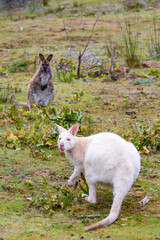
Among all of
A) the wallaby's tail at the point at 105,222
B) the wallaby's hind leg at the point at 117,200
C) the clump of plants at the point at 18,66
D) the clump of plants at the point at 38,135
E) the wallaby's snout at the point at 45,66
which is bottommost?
the clump of plants at the point at 18,66

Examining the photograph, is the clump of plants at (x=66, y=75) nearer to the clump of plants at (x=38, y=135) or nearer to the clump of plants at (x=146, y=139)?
the clump of plants at (x=38, y=135)

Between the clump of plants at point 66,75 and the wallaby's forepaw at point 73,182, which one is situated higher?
the wallaby's forepaw at point 73,182

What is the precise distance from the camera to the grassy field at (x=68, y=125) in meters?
3.43

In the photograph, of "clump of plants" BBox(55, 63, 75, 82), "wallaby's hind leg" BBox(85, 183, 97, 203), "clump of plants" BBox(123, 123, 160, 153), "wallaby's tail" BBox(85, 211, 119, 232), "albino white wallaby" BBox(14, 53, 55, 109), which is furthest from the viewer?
"clump of plants" BBox(55, 63, 75, 82)

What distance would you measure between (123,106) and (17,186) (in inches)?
170

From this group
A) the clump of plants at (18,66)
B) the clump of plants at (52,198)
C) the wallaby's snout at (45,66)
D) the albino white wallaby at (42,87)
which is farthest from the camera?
the clump of plants at (18,66)

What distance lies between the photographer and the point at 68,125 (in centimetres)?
578

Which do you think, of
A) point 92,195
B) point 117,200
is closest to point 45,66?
point 92,195

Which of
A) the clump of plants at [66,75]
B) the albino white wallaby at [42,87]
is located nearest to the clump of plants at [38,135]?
the albino white wallaby at [42,87]

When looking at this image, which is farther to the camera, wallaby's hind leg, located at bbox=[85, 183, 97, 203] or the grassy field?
wallaby's hind leg, located at bbox=[85, 183, 97, 203]

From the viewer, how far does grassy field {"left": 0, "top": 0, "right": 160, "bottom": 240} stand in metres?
3.43

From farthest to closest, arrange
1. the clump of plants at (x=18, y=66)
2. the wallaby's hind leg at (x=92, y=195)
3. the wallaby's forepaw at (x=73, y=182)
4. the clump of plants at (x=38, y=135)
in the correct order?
1. the clump of plants at (x=18, y=66)
2. the clump of plants at (x=38, y=135)
3. the wallaby's forepaw at (x=73, y=182)
4. the wallaby's hind leg at (x=92, y=195)

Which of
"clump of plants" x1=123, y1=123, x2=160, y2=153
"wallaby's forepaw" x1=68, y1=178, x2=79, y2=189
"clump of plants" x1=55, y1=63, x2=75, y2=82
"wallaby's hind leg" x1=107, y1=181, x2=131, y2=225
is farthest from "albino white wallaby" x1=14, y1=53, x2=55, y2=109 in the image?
"wallaby's hind leg" x1=107, y1=181, x2=131, y2=225

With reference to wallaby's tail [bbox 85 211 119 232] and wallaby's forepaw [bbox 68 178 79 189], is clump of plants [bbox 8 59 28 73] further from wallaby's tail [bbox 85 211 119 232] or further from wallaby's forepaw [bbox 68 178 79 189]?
wallaby's tail [bbox 85 211 119 232]
